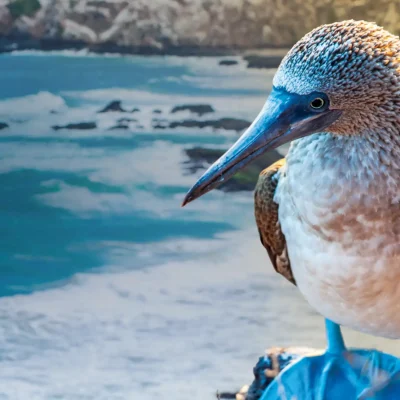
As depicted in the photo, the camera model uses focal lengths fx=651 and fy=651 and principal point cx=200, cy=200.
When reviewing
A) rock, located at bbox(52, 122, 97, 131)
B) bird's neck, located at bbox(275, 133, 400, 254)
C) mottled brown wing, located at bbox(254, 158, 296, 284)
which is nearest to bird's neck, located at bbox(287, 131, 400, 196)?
bird's neck, located at bbox(275, 133, 400, 254)

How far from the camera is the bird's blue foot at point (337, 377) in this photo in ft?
3.58

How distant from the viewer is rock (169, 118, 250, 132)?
64.3 inches

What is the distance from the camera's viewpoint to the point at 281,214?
92 cm

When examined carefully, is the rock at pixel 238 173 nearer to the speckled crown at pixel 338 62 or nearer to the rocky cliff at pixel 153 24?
the rocky cliff at pixel 153 24

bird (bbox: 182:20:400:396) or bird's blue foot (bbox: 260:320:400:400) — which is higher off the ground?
bird (bbox: 182:20:400:396)

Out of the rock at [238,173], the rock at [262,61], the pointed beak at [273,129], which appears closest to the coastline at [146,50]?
the rock at [262,61]

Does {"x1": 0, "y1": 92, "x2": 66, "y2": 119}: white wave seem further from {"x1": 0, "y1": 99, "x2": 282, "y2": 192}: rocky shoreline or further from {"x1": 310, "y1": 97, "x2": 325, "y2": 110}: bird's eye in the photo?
{"x1": 310, "y1": 97, "x2": 325, "y2": 110}: bird's eye

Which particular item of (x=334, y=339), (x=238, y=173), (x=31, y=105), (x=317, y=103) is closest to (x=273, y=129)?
(x=317, y=103)

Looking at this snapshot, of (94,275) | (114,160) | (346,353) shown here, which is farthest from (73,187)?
(346,353)

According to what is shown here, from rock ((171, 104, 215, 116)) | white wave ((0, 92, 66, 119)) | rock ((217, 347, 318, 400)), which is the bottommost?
rock ((217, 347, 318, 400))

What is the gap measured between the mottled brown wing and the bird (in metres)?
0.08

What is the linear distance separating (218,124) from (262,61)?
0.62 feet

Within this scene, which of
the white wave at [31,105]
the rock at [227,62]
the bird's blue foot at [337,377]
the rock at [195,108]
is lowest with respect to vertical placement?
the bird's blue foot at [337,377]

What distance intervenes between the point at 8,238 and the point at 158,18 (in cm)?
66
